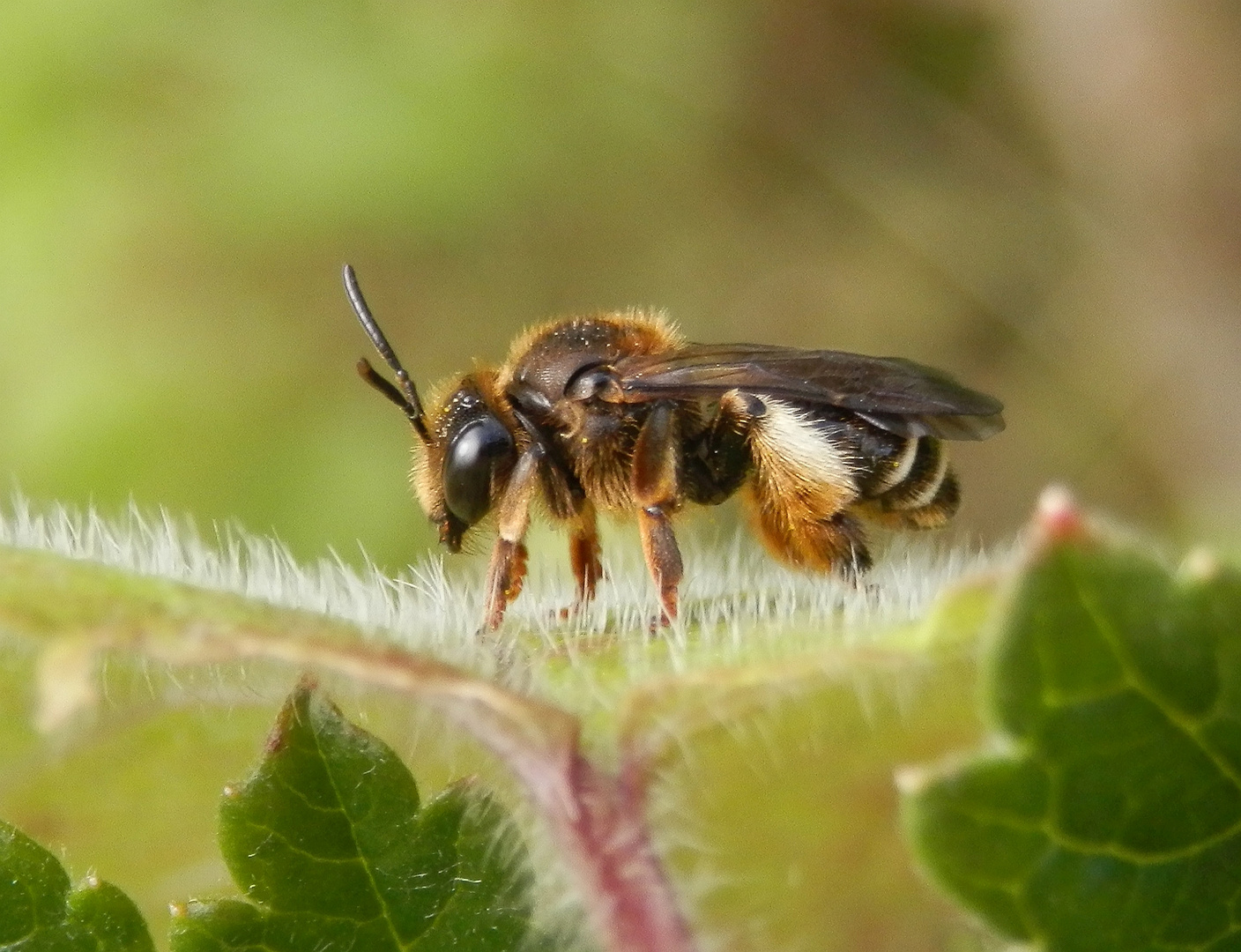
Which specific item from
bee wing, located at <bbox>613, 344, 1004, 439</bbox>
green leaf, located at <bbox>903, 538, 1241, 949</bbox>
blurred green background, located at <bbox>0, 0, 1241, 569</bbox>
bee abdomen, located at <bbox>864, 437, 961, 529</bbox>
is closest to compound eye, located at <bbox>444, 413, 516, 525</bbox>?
bee wing, located at <bbox>613, 344, 1004, 439</bbox>

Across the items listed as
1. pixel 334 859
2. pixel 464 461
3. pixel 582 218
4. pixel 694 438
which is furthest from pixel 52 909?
pixel 582 218

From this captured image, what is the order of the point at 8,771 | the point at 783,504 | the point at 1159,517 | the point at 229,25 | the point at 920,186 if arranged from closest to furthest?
1. the point at 8,771
2. the point at 783,504
3. the point at 1159,517
4. the point at 229,25
5. the point at 920,186

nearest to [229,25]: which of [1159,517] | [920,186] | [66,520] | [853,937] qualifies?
[920,186]

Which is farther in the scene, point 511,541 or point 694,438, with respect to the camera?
point 694,438

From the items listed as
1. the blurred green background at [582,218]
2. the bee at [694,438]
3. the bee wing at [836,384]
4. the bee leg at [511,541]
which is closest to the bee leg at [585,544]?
the bee at [694,438]

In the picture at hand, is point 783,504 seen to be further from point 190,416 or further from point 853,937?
point 190,416

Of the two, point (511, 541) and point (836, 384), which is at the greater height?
point (836, 384)

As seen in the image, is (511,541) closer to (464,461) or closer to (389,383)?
(464,461)
